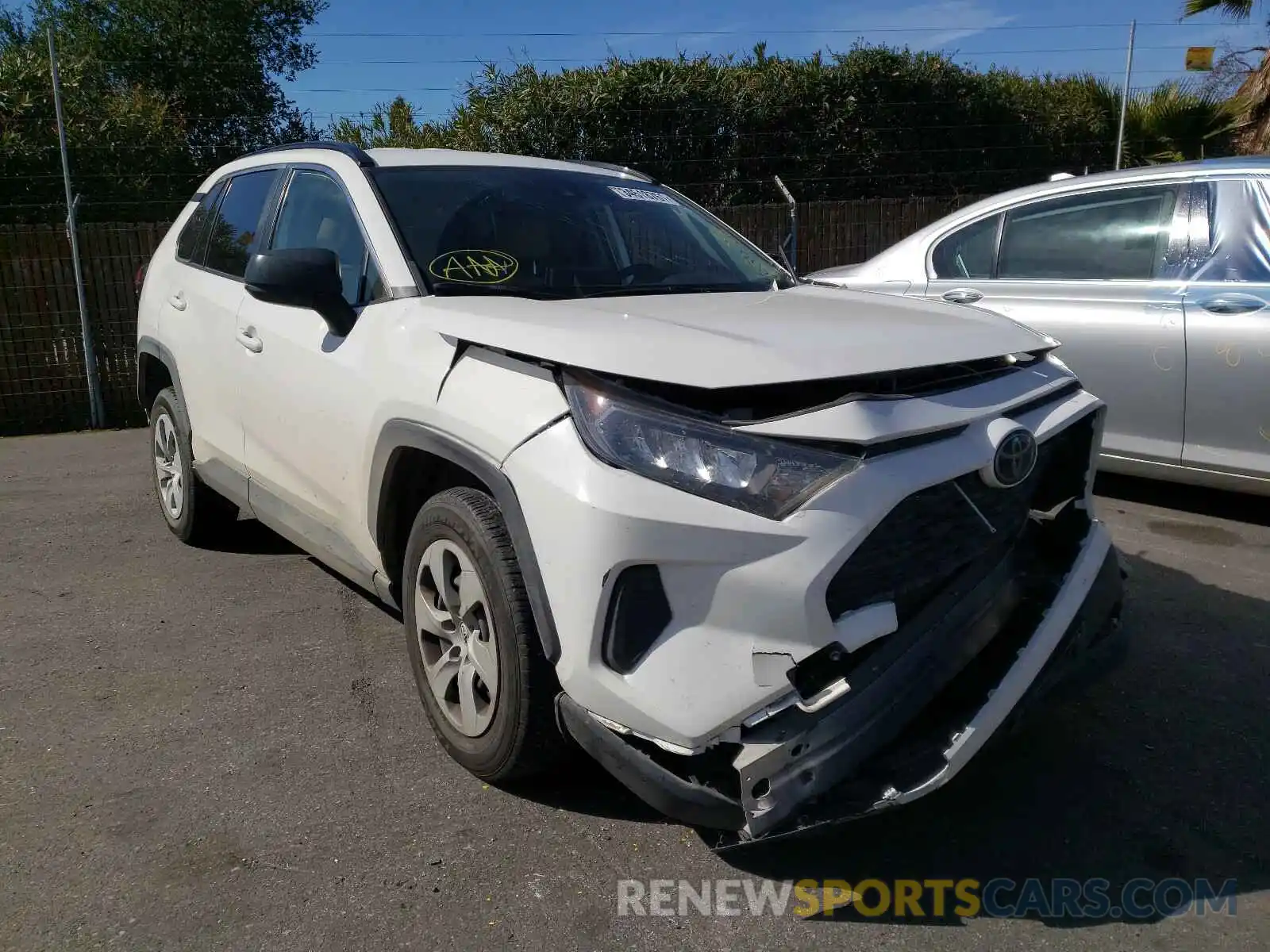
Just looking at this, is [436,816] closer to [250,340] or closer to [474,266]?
[474,266]

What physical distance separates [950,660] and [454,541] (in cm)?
127

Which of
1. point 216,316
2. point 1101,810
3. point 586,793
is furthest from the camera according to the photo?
point 216,316

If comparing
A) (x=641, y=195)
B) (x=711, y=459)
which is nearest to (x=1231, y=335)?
(x=641, y=195)

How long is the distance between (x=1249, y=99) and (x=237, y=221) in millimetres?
13709

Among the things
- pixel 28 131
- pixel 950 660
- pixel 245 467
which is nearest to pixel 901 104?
pixel 28 131

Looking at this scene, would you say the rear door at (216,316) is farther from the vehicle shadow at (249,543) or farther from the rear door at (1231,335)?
the rear door at (1231,335)

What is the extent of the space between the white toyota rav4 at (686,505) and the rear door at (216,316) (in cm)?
72

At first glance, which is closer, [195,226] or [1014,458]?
[1014,458]

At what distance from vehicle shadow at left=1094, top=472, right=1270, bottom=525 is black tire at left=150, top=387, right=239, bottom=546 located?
445 centimetres

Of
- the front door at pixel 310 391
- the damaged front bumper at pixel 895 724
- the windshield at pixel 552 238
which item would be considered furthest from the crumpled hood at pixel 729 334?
the damaged front bumper at pixel 895 724

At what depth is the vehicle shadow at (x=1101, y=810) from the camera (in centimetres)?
251

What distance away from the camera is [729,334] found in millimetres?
2545

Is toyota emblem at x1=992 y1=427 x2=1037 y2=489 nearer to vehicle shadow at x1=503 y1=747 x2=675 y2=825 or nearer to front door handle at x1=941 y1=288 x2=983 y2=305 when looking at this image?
vehicle shadow at x1=503 y1=747 x2=675 y2=825

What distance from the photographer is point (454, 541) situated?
8.92 ft
